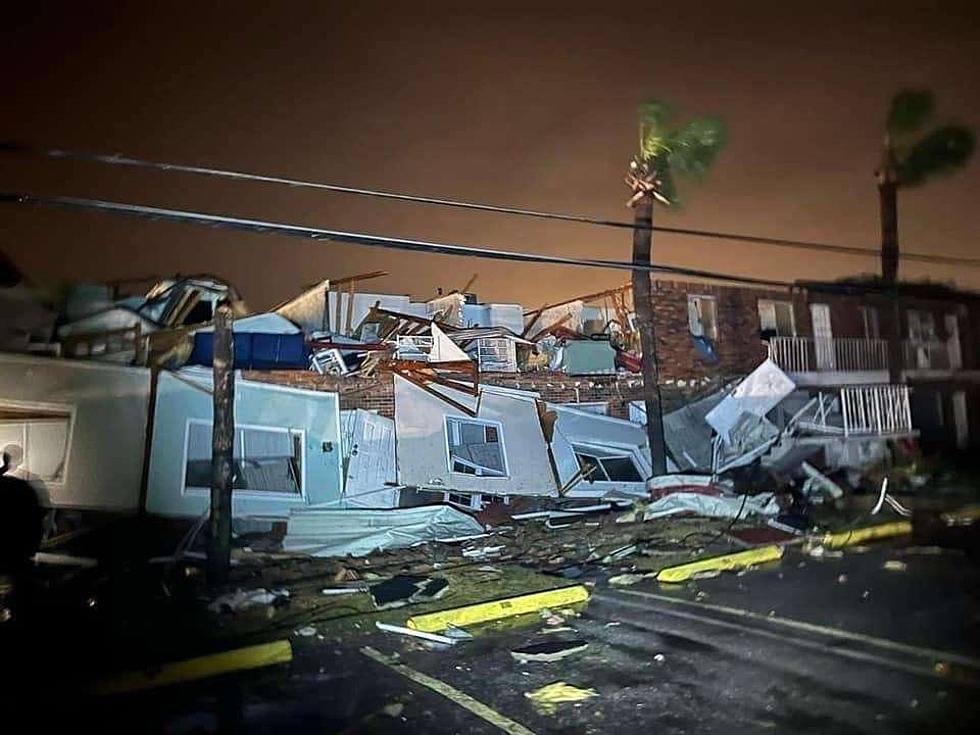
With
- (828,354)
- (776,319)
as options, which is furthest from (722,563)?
(776,319)

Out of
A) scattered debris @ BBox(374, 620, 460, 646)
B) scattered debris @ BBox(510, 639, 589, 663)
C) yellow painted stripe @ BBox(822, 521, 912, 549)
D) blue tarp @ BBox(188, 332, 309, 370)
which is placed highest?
blue tarp @ BBox(188, 332, 309, 370)

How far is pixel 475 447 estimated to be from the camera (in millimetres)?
15477

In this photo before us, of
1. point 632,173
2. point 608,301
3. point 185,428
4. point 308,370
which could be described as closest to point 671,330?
point 608,301

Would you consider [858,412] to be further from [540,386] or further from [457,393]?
[457,393]

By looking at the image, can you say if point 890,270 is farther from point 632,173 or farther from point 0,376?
point 0,376

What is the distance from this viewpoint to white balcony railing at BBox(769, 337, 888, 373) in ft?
66.3

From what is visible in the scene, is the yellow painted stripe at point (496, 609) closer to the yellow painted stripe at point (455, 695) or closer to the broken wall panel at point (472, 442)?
the yellow painted stripe at point (455, 695)

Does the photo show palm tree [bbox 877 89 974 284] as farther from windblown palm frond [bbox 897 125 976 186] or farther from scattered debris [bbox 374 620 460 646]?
scattered debris [bbox 374 620 460 646]

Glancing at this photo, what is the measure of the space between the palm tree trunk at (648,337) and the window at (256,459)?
785 centimetres

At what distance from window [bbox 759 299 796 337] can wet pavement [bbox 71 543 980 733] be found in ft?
44.3

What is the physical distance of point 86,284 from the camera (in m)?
12.0

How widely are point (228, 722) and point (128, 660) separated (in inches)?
74.2

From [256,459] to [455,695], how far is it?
8.57 metres

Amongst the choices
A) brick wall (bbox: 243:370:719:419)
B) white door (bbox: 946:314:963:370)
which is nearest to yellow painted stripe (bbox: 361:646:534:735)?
brick wall (bbox: 243:370:719:419)
